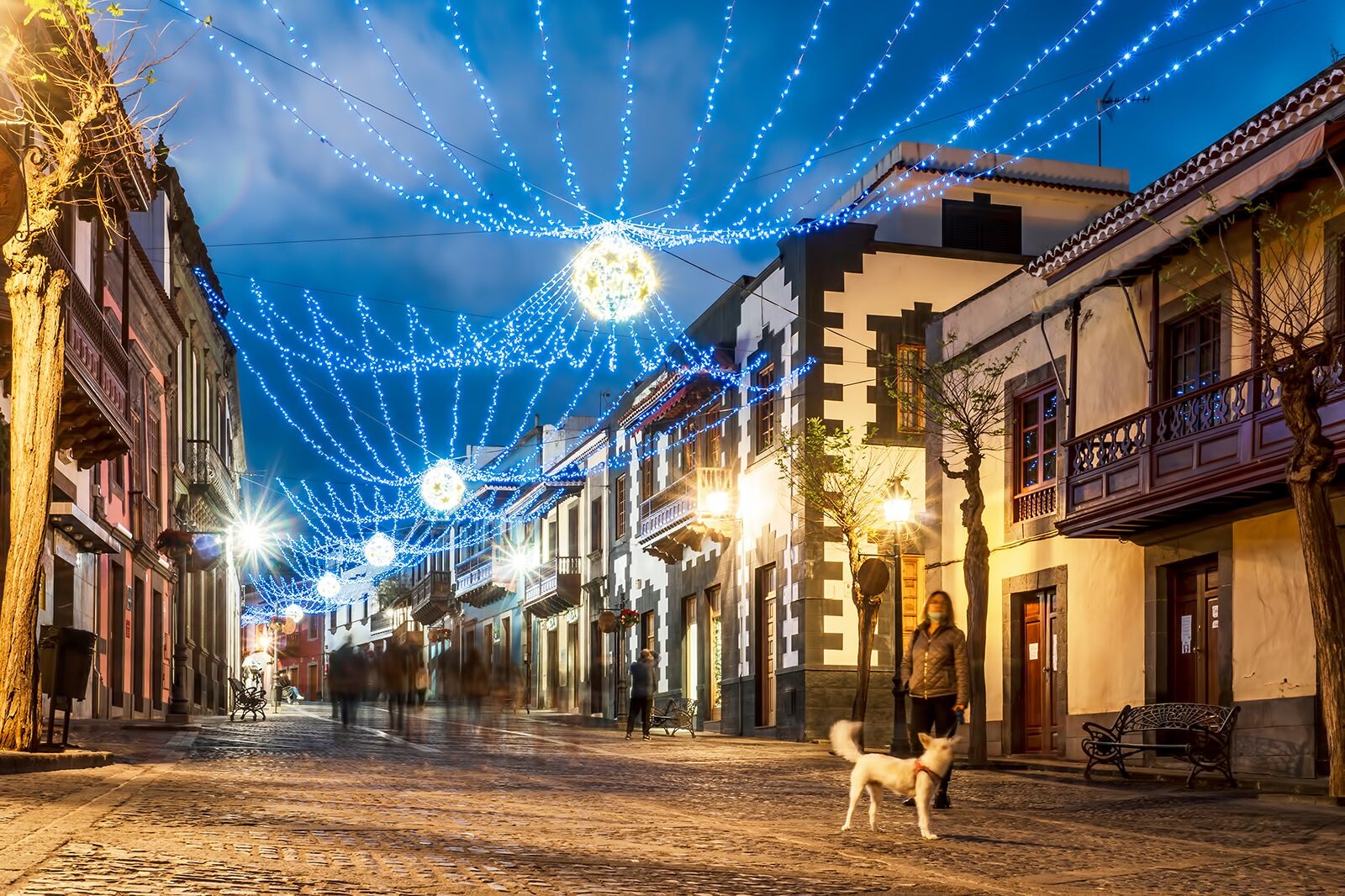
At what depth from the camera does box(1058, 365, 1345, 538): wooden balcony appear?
48.9ft

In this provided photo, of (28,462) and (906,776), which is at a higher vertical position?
(28,462)

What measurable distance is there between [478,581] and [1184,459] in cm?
4149

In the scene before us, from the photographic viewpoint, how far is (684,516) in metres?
31.9

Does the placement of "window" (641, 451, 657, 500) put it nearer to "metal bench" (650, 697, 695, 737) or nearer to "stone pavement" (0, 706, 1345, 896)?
"metal bench" (650, 697, 695, 737)

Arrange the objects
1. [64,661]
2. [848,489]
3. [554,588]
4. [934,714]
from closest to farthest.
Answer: [934,714] < [64,661] < [848,489] < [554,588]

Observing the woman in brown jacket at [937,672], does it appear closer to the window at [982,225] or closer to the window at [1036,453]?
the window at [1036,453]

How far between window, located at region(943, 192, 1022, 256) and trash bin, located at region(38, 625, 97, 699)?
1906 cm

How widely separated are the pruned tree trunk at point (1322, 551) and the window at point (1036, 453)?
7.58 metres

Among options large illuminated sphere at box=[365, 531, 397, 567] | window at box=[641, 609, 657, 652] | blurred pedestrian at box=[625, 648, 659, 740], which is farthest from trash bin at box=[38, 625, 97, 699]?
large illuminated sphere at box=[365, 531, 397, 567]

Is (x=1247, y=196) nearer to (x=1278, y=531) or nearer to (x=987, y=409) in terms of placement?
(x=1278, y=531)

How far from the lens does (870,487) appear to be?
25922 millimetres

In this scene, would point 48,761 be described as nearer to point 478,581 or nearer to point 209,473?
point 209,473

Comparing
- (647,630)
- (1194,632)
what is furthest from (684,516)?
(1194,632)

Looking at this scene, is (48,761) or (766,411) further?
(766,411)
